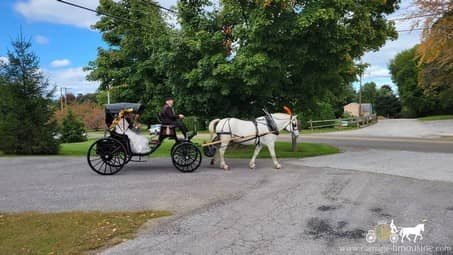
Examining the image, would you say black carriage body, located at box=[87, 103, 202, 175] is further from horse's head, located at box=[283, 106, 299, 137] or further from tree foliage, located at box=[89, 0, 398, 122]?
horse's head, located at box=[283, 106, 299, 137]

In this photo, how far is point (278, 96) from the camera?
598 inches

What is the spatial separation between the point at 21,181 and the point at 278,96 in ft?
32.1

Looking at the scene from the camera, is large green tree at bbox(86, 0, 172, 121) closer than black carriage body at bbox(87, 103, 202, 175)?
No

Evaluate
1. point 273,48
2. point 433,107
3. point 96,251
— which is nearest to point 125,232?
point 96,251

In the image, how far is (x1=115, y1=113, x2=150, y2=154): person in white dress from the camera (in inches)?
392

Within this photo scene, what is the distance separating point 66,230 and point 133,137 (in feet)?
16.5

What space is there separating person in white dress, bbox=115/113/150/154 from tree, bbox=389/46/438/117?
60658 millimetres

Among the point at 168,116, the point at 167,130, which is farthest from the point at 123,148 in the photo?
the point at 168,116

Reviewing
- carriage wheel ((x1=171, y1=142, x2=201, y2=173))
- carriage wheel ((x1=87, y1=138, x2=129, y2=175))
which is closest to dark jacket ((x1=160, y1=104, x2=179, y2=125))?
carriage wheel ((x1=171, y1=142, x2=201, y2=173))

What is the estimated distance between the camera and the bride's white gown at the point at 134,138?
9.98 m

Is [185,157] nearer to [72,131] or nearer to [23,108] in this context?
[23,108]

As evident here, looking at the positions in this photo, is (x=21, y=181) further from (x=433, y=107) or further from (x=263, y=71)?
(x=433, y=107)

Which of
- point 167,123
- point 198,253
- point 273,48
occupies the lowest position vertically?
point 198,253

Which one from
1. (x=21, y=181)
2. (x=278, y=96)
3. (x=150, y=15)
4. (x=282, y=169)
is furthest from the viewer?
(x=150, y=15)
